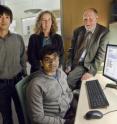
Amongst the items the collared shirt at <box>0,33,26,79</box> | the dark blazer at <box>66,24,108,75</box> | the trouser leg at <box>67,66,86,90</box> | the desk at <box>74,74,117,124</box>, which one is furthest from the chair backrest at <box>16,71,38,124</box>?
the dark blazer at <box>66,24,108,75</box>

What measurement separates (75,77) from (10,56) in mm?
751

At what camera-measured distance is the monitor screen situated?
2.25 metres

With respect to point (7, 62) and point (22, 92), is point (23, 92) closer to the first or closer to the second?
point (22, 92)

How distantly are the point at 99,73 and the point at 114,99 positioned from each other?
2.49 feet

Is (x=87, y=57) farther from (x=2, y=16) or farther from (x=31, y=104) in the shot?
(x=31, y=104)

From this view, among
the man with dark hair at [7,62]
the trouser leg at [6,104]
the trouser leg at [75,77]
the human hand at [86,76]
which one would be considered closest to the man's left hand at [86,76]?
the human hand at [86,76]

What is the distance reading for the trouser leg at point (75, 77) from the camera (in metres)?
2.89

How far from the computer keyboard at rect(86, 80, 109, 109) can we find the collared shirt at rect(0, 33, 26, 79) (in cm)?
73

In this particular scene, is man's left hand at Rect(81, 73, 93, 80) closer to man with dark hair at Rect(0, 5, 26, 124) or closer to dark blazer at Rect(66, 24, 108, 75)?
dark blazer at Rect(66, 24, 108, 75)

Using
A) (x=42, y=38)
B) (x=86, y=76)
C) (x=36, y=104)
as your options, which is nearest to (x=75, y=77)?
(x=86, y=76)

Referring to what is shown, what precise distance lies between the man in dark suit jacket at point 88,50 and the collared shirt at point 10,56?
62cm

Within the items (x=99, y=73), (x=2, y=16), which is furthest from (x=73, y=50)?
(x=2, y=16)

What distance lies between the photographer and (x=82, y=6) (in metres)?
4.40

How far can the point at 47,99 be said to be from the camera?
1.98 meters
